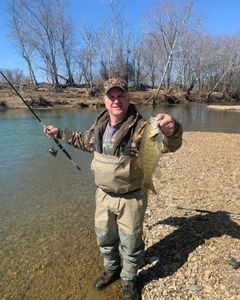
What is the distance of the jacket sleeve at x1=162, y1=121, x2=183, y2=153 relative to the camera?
3370 mm

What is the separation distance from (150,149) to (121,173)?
595 mm

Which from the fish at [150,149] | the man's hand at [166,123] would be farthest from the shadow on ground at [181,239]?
the man's hand at [166,123]

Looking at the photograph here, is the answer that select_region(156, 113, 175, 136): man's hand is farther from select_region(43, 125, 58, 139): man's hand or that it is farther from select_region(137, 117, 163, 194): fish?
select_region(43, 125, 58, 139): man's hand

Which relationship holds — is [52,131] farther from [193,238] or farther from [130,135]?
[193,238]

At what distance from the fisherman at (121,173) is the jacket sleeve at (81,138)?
0.04ft

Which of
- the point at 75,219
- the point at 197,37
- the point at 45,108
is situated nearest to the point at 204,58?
the point at 197,37

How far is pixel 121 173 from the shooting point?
363 centimetres

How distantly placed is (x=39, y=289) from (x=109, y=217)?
5.40 ft

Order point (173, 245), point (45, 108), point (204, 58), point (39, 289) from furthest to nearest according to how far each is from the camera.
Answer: point (204, 58) < point (45, 108) < point (173, 245) < point (39, 289)

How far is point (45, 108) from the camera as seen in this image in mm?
34344

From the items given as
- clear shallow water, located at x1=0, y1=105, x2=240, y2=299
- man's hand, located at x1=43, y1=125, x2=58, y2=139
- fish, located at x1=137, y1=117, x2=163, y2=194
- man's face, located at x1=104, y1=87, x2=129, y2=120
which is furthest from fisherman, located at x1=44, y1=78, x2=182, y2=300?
clear shallow water, located at x1=0, y1=105, x2=240, y2=299

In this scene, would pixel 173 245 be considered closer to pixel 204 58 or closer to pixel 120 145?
pixel 120 145

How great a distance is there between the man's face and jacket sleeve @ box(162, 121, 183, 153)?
604 millimetres

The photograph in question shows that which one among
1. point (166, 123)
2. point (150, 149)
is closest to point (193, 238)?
point (150, 149)
